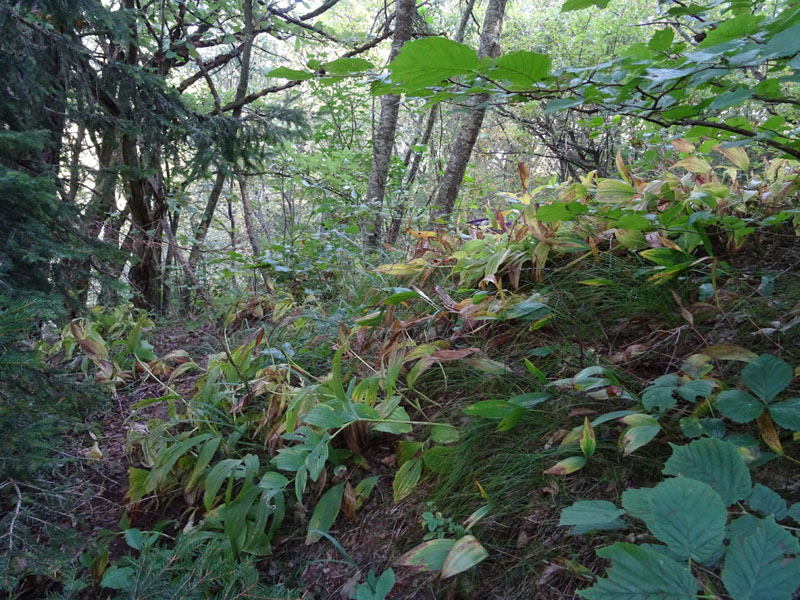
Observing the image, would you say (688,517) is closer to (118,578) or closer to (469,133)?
(118,578)

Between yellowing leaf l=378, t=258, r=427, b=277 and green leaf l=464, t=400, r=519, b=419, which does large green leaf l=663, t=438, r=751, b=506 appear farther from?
yellowing leaf l=378, t=258, r=427, b=277

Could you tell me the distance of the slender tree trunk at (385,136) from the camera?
3.94 meters

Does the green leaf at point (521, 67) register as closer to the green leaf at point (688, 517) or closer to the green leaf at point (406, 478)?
the green leaf at point (688, 517)

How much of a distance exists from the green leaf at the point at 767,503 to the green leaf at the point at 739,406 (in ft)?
0.70

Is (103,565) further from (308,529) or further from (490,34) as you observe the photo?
(490,34)

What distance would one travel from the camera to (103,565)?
1.49 metres

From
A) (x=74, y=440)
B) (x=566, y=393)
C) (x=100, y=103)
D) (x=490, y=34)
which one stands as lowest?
(x=74, y=440)

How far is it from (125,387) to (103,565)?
1.61 metres

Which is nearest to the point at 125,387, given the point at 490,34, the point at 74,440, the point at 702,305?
the point at 74,440

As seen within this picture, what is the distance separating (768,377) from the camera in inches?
37.3

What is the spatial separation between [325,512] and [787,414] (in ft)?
4.03

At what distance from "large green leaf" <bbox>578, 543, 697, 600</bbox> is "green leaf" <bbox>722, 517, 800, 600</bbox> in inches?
1.8

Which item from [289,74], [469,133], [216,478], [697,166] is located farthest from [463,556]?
[469,133]

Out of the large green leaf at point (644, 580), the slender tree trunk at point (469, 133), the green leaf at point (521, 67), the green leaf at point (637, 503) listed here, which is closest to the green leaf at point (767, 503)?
the green leaf at point (637, 503)
